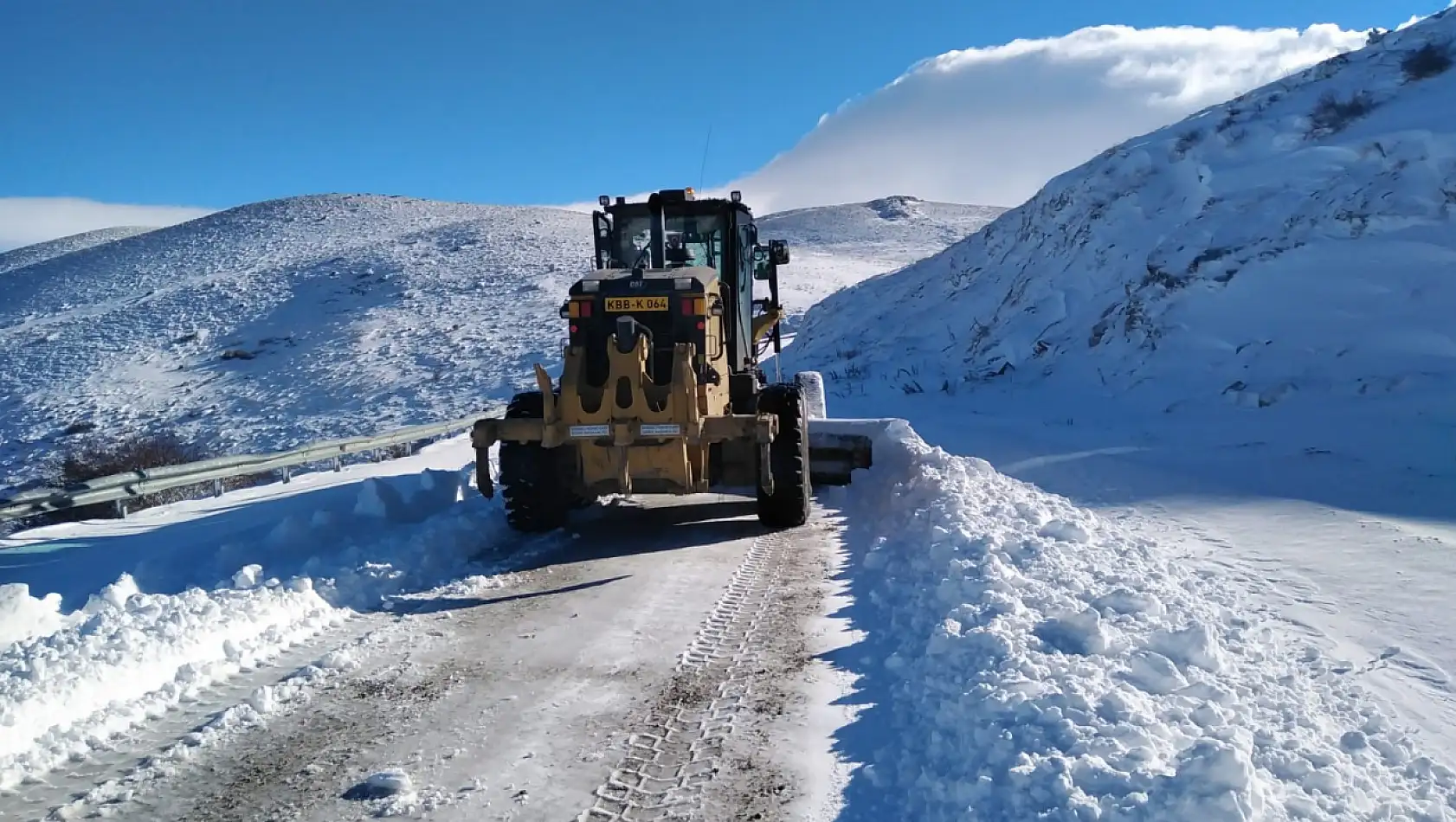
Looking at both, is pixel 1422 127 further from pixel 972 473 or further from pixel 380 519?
pixel 380 519

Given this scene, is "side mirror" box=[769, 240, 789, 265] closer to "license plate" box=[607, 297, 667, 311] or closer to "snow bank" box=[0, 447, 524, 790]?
"license plate" box=[607, 297, 667, 311]

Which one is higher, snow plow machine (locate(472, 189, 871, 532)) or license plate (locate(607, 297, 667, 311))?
license plate (locate(607, 297, 667, 311))

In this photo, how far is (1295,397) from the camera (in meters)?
12.1

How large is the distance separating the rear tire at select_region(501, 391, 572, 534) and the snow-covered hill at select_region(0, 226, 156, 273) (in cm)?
7604

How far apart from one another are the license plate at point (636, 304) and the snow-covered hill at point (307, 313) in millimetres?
15868

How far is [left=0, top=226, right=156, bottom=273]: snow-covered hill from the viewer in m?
75.2

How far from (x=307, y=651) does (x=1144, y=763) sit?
462 cm

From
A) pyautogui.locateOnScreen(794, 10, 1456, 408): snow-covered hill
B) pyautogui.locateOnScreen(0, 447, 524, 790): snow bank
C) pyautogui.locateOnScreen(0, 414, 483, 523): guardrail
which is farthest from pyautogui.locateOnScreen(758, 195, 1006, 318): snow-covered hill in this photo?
pyautogui.locateOnScreen(0, 447, 524, 790): snow bank

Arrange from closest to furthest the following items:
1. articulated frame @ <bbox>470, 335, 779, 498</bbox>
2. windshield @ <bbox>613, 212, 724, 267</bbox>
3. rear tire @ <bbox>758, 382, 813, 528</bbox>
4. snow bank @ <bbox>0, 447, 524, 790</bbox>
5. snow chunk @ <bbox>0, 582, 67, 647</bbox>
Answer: snow bank @ <bbox>0, 447, 524, 790</bbox> → snow chunk @ <bbox>0, 582, 67, 647</bbox> → articulated frame @ <bbox>470, 335, 779, 498</bbox> → rear tire @ <bbox>758, 382, 813, 528</bbox> → windshield @ <bbox>613, 212, 724, 267</bbox>

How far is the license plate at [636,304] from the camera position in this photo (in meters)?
9.09

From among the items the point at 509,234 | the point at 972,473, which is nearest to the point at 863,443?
the point at 972,473

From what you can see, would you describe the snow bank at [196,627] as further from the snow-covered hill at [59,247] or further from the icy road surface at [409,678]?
the snow-covered hill at [59,247]

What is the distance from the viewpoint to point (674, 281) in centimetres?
912

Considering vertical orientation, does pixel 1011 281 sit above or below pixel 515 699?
above
